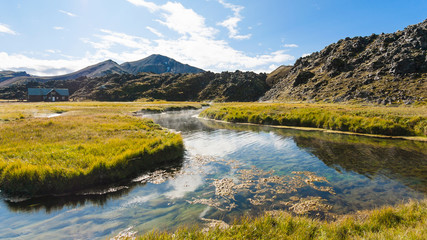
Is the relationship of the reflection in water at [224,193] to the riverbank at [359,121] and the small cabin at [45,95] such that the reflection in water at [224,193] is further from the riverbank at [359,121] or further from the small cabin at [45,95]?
the small cabin at [45,95]

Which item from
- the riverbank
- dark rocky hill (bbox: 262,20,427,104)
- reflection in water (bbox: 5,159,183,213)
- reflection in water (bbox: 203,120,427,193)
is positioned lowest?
reflection in water (bbox: 5,159,183,213)

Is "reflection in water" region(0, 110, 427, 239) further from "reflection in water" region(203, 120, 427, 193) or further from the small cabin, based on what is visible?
the small cabin

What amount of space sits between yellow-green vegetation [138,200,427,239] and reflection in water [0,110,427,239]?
6.89ft

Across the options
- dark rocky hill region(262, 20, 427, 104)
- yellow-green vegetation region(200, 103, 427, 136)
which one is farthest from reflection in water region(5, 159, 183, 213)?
dark rocky hill region(262, 20, 427, 104)

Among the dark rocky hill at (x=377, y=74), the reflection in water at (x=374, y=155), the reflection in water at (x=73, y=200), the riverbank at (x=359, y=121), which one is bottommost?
the reflection in water at (x=73, y=200)

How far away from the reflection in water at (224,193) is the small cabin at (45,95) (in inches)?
7580

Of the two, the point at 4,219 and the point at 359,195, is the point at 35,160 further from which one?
the point at 359,195

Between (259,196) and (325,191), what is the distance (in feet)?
14.7

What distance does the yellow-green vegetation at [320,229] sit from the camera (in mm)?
6887

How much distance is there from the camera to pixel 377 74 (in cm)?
10119

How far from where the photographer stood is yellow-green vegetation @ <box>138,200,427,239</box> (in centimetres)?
689

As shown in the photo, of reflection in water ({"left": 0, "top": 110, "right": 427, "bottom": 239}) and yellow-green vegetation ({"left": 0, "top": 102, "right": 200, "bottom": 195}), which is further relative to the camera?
yellow-green vegetation ({"left": 0, "top": 102, "right": 200, "bottom": 195})

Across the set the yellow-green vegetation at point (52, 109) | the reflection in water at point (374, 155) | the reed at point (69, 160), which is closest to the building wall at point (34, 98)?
the yellow-green vegetation at point (52, 109)

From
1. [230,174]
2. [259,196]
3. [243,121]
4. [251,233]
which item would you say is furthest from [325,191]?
[243,121]
